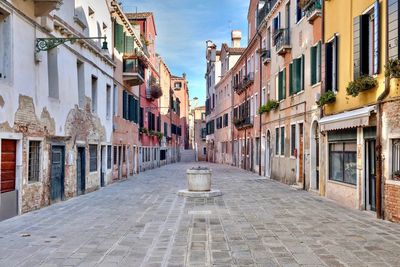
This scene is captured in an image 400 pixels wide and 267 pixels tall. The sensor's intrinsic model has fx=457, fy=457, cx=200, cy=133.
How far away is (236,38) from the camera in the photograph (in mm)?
49688

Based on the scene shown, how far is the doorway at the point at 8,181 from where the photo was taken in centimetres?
982

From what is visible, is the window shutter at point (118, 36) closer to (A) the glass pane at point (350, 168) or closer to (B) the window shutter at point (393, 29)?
(A) the glass pane at point (350, 168)

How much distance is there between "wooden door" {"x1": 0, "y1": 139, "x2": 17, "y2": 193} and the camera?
9930 millimetres

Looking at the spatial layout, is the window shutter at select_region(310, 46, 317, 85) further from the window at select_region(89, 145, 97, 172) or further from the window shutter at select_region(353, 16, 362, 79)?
the window at select_region(89, 145, 97, 172)

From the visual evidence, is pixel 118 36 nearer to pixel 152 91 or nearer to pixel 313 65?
pixel 313 65

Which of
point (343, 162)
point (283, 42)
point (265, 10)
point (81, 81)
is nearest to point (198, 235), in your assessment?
point (343, 162)

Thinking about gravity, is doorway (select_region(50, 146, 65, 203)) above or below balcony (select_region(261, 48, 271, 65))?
below

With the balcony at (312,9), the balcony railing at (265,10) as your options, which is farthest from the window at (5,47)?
the balcony railing at (265,10)

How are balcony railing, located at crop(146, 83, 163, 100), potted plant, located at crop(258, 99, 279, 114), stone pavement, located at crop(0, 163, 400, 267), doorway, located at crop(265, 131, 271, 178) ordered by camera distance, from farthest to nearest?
1. balcony railing, located at crop(146, 83, 163, 100)
2. doorway, located at crop(265, 131, 271, 178)
3. potted plant, located at crop(258, 99, 279, 114)
4. stone pavement, located at crop(0, 163, 400, 267)

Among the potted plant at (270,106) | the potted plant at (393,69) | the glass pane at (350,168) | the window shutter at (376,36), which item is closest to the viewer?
the potted plant at (393,69)

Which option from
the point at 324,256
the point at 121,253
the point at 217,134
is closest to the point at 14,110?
the point at 121,253

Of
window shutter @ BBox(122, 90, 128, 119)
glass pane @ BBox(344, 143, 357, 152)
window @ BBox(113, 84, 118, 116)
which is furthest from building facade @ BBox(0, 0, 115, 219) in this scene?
glass pane @ BBox(344, 143, 357, 152)

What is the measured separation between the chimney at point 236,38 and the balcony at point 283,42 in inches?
1131

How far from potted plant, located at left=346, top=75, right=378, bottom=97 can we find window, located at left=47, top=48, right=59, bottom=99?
8.09m
